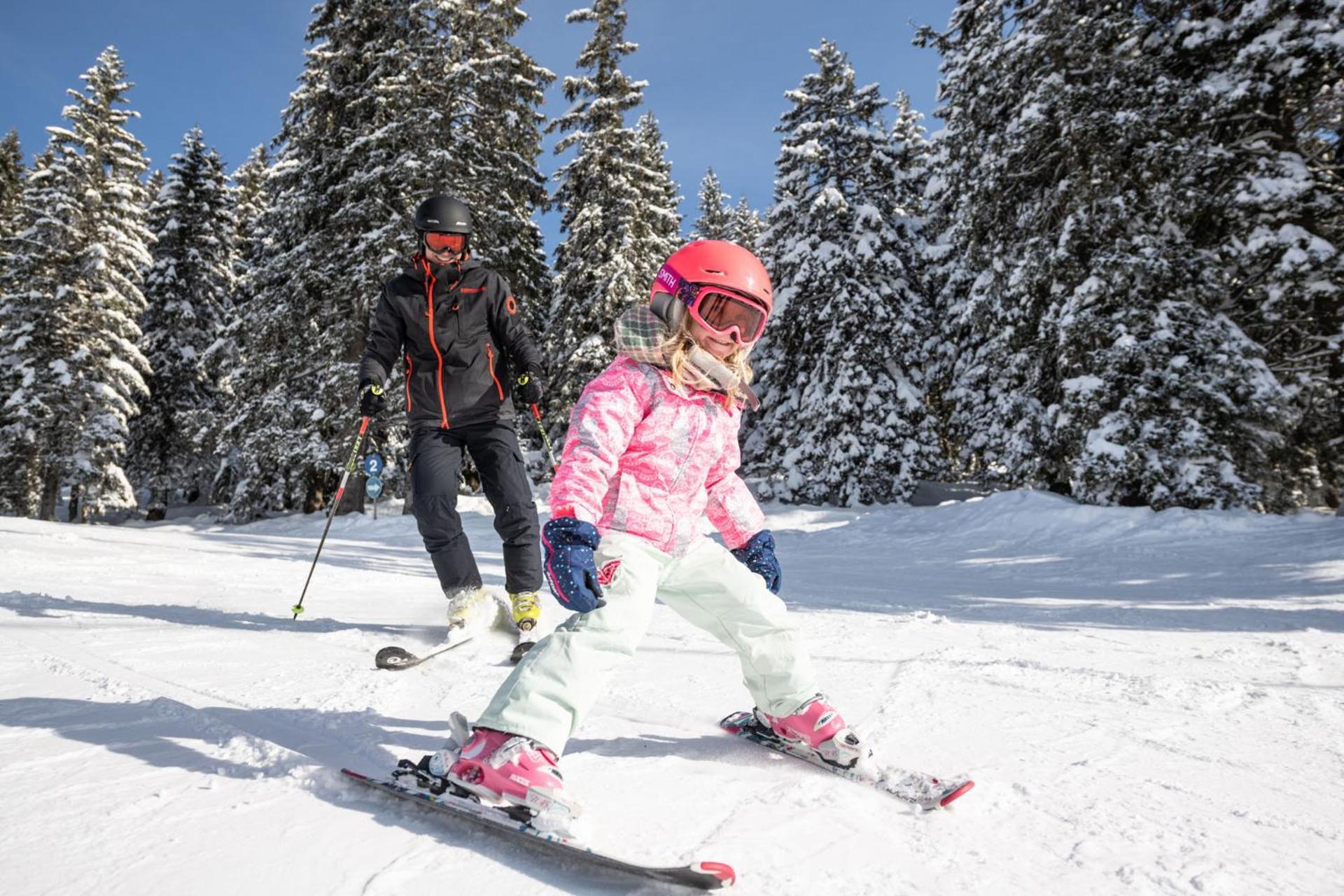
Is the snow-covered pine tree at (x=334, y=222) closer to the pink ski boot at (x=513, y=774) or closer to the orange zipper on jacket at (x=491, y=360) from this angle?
the orange zipper on jacket at (x=491, y=360)

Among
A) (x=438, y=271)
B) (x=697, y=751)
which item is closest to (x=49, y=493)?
(x=438, y=271)

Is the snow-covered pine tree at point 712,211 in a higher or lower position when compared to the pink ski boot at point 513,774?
higher

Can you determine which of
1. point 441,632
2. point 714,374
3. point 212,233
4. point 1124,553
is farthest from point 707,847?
point 212,233

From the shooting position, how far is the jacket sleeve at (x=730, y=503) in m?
2.40

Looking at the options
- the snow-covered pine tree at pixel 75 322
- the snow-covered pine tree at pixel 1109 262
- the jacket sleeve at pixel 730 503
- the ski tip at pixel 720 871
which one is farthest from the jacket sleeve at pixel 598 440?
the snow-covered pine tree at pixel 75 322

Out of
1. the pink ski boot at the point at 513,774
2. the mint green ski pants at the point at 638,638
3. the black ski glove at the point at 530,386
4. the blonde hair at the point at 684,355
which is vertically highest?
the black ski glove at the point at 530,386

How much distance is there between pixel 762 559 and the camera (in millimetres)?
2438

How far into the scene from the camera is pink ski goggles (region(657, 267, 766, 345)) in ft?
7.27

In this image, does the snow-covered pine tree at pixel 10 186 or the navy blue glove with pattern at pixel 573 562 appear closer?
the navy blue glove with pattern at pixel 573 562

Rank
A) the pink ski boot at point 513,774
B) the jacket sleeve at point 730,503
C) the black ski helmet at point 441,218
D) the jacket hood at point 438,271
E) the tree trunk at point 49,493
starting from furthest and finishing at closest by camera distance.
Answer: the tree trunk at point 49,493
the jacket hood at point 438,271
the black ski helmet at point 441,218
the jacket sleeve at point 730,503
the pink ski boot at point 513,774

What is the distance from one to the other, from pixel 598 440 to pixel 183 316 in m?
29.5

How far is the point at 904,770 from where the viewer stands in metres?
2.00

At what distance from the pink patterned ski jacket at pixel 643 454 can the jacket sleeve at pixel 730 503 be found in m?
0.07

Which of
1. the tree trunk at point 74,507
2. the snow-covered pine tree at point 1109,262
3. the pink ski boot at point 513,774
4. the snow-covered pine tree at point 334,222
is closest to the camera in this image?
the pink ski boot at point 513,774
